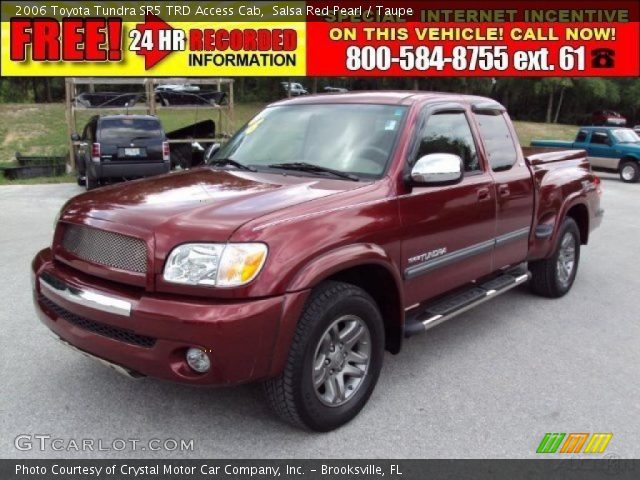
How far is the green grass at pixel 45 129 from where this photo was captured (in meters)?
23.1

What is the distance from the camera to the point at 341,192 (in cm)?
338

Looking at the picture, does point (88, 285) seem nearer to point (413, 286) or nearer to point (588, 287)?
point (413, 286)

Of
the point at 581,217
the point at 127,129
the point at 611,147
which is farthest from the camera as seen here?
the point at 611,147

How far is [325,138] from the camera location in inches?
159

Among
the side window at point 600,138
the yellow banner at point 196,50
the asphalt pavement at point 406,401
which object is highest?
the yellow banner at point 196,50

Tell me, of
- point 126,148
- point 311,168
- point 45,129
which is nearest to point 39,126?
point 45,129

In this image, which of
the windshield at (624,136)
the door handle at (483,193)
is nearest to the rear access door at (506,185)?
the door handle at (483,193)

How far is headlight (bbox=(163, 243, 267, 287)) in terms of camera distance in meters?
2.80

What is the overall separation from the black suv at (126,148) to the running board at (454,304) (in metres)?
10.0

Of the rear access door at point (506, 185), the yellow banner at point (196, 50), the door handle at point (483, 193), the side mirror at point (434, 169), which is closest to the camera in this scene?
the side mirror at point (434, 169)

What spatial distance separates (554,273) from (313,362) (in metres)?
3.44

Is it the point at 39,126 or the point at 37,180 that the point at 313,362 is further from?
the point at 39,126

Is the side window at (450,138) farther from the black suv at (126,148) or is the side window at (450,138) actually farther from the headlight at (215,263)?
the black suv at (126,148)

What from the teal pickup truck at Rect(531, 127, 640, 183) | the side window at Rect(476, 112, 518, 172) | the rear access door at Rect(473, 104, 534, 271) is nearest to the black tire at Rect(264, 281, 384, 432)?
the rear access door at Rect(473, 104, 534, 271)
